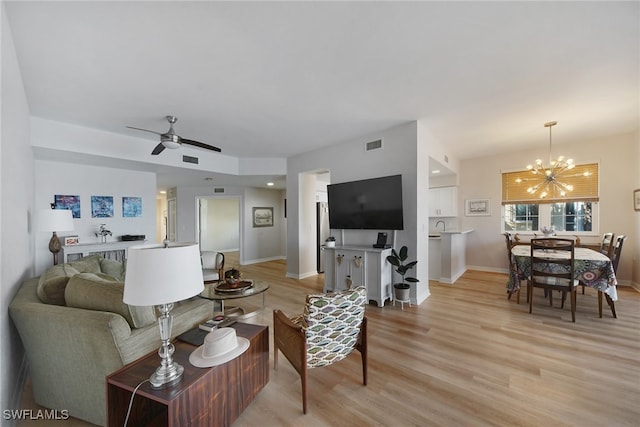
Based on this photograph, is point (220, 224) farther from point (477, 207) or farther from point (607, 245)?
point (607, 245)

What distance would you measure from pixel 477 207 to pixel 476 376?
4911 millimetres

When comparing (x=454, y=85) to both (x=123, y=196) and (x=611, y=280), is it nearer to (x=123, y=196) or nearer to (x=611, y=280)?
(x=611, y=280)

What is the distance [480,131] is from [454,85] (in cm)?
193

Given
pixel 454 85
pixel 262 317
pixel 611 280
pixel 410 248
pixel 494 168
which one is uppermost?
pixel 454 85

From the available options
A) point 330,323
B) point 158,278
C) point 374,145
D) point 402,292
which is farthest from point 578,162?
point 158,278

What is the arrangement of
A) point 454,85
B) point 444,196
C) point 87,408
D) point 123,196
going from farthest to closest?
point 444,196 → point 123,196 → point 454,85 → point 87,408

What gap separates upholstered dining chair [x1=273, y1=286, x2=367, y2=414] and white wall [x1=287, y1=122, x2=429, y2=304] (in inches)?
86.9

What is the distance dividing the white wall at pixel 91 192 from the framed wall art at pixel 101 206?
58 mm

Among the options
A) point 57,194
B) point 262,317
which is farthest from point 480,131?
point 57,194

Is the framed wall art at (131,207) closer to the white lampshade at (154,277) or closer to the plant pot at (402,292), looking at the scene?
the white lampshade at (154,277)

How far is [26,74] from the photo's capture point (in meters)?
2.35

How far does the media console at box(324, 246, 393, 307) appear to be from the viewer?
3.66 metres

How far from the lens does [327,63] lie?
227cm

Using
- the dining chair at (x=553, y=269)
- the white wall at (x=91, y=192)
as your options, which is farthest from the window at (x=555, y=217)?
the white wall at (x=91, y=192)
